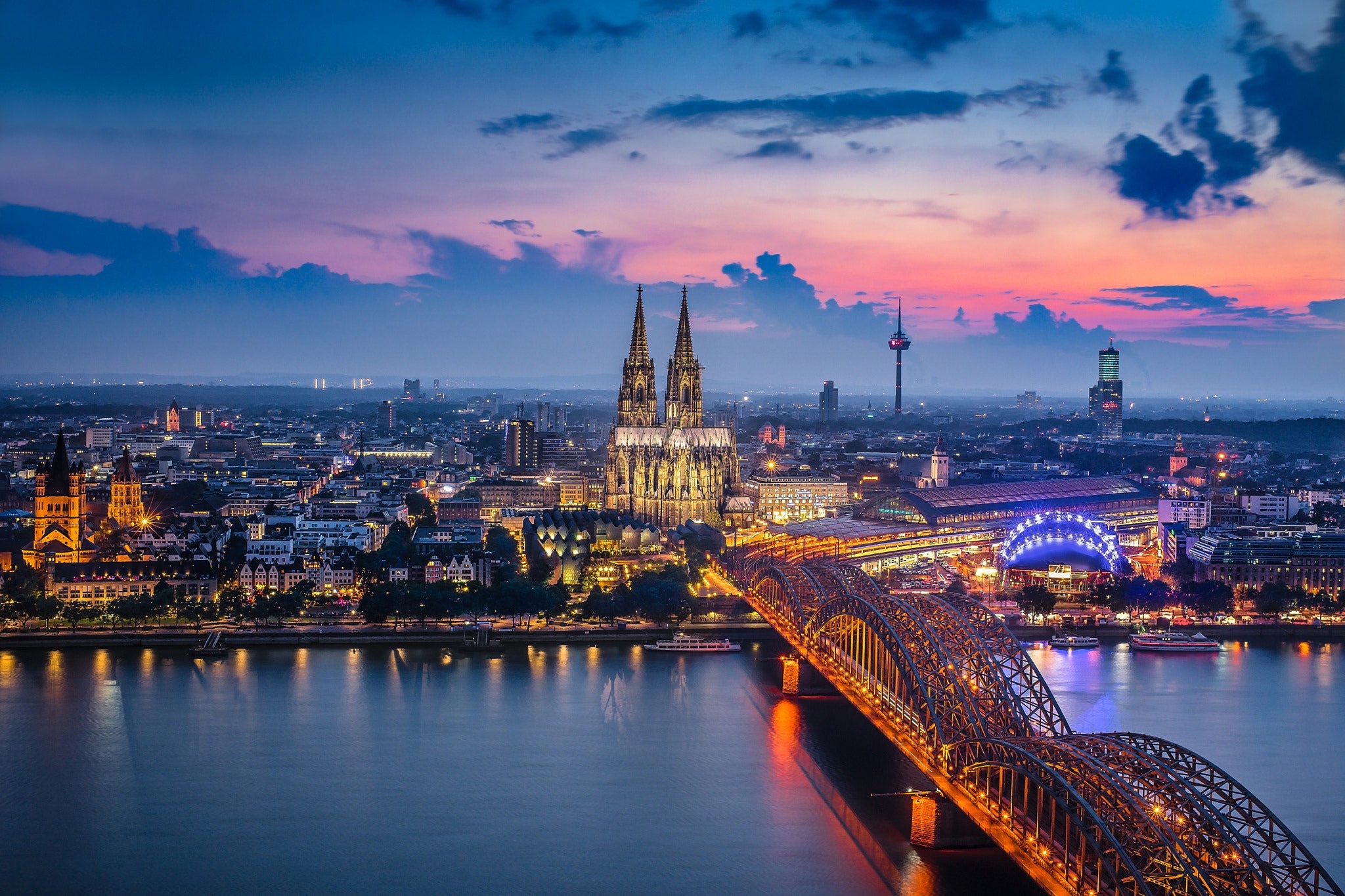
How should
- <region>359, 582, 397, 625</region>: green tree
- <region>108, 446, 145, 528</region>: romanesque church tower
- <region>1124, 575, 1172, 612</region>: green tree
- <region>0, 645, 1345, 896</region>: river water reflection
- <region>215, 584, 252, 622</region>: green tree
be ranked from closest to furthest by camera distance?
<region>0, 645, 1345, 896</region>: river water reflection < <region>359, 582, 397, 625</region>: green tree < <region>215, 584, 252, 622</region>: green tree < <region>1124, 575, 1172, 612</region>: green tree < <region>108, 446, 145, 528</region>: romanesque church tower

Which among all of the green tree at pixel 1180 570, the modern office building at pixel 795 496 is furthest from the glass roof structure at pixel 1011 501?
the green tree at pixel 1180 570

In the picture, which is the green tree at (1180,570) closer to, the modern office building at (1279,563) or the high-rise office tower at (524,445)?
the modern office building at (1279,563)

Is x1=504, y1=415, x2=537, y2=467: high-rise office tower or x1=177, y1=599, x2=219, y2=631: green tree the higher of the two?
x1=504, y1=415, x2=537, y2=467: high-rise office tower

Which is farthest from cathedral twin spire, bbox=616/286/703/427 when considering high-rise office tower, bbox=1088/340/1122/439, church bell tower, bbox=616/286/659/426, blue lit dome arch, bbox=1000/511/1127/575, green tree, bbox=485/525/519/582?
high-rise office tower, bbox=1088/340/1122/439

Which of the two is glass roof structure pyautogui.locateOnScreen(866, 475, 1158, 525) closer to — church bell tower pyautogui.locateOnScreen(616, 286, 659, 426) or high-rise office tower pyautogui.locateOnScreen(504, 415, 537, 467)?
church bell tower pyautogui.locateOnScreen(616, 286, 659, 426)

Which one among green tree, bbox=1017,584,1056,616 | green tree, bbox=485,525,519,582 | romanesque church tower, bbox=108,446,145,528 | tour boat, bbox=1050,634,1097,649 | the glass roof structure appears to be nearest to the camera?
tour boat, bbox=1050,634,1097,649

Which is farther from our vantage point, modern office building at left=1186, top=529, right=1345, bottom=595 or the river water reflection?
modern office building at left=1186, top=529, right=1345, bottom=595
